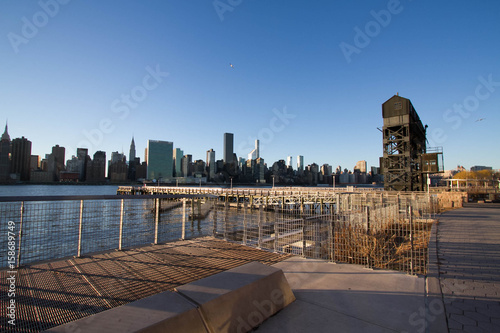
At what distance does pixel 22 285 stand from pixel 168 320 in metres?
3.46

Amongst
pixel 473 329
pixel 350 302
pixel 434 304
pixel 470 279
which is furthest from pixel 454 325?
pixel 470 279

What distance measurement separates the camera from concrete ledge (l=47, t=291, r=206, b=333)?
7.11 ft

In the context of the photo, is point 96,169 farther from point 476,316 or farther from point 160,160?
point 476,316

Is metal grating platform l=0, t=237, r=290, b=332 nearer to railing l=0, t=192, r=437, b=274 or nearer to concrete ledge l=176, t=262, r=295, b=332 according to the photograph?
railing l=0, t=192, r=437, b=274

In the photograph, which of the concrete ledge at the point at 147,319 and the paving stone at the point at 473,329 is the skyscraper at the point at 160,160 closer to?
the concrete ledge at the point at 147,319

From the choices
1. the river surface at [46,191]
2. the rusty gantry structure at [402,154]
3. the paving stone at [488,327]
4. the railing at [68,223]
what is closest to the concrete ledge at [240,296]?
the paving stone at [488,327]

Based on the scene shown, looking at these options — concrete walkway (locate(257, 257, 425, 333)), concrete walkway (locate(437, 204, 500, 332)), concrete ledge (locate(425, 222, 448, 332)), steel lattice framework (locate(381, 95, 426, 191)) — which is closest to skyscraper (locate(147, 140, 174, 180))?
steel lattice framework (locate(381, 95, 426, 191))

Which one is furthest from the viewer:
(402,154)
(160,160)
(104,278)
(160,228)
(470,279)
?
(160,160)

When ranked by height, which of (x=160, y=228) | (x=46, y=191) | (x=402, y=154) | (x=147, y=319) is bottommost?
(x=46, y=191)

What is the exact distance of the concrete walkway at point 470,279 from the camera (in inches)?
135

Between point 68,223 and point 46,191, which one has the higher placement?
point 68,223

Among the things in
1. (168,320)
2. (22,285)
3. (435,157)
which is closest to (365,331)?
(168,320)

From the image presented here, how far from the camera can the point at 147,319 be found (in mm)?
2324

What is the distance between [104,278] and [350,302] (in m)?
4.38
